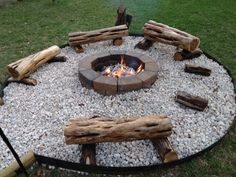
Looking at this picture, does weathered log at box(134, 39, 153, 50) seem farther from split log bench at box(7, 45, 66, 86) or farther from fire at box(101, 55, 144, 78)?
split log bench at box(7, 45, 66, 86)

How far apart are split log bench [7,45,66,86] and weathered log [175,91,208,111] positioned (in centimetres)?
293

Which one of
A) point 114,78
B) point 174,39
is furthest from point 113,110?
point 174,39

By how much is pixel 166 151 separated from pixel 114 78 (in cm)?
194

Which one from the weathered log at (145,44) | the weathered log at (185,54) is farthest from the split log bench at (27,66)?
the weathered log at (185,54)

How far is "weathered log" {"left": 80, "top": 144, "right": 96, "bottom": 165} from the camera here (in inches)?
175

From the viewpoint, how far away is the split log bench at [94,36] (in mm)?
7473

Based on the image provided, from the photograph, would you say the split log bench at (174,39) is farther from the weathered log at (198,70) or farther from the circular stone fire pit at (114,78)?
the circular stone fire pit at (114,78)

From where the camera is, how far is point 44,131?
512 cm

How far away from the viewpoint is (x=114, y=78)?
19.2 ft

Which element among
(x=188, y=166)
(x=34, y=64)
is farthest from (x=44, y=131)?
(x=188, y=166)

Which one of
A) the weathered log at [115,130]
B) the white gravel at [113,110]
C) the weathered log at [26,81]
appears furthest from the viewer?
the weathered log at [26,81]

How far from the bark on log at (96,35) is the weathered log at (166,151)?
374 cm

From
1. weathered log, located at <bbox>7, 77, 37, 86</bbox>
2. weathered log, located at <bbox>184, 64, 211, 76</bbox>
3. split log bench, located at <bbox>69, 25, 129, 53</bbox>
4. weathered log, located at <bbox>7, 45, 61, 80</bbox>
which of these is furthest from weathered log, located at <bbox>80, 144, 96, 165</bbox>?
split log bench, located at <bbox>69, 25, 129, 53</bbox>

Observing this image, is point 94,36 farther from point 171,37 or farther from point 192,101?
point 192,101
